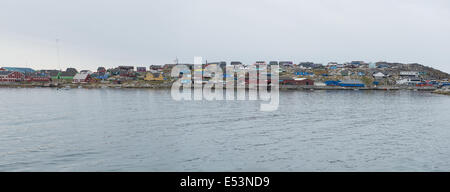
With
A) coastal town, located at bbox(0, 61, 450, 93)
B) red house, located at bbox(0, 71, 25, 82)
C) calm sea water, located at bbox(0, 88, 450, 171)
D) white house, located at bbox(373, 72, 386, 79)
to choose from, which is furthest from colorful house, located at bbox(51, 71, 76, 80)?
white house, located at bbox(373, 72, 386, 79)

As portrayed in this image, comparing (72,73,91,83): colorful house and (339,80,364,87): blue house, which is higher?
(72,73,91,83): colorful house

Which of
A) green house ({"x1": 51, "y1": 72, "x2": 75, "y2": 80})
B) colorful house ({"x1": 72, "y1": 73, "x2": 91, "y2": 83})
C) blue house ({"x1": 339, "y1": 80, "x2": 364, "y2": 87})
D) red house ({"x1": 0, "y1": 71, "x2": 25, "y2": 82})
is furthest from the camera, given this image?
green house ({"x1": 51, "y1": 72, "x2": 75, "y2": 80})

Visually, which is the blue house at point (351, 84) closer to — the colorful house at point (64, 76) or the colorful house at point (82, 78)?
the colorful house at point (82, 78)

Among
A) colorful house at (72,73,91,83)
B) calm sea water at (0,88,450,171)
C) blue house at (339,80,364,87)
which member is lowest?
calm sea water at (0,88,450,171)

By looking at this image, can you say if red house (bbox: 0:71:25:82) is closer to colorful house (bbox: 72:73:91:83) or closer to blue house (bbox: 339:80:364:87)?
colorful house (bbox: 72:73:91:83)

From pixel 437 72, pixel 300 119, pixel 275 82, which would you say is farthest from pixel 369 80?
pixel 300 119

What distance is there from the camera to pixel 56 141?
25656 millimetres

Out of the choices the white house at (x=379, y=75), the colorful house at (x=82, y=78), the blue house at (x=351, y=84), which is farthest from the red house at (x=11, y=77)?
the white house at (x=379, y=75)

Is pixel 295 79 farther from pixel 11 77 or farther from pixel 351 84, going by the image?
pixel 11 77

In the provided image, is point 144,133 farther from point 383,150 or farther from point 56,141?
point 383,150

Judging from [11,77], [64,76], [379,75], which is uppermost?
[64,76]

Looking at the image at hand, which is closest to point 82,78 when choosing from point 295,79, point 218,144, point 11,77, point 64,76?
point 64,76
